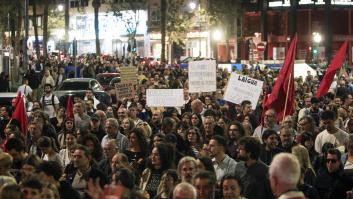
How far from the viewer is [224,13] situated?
73188mm

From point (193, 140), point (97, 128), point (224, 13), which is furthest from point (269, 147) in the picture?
point (224, 13)

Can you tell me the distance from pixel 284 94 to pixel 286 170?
1053cm

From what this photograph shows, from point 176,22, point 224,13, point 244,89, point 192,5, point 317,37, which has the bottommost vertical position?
point 244,89

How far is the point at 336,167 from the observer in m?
10.8

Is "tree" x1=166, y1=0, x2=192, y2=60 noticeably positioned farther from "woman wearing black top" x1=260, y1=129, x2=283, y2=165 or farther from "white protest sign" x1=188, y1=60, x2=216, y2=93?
"woman wearing black top" x1=260, y1=129, x2=283, y2=165

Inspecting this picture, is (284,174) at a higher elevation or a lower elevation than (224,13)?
lower

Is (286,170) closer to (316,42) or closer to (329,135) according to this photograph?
(329,135)

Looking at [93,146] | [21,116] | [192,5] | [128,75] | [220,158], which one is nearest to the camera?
[220,158]

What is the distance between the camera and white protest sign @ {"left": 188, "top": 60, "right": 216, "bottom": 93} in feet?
69.6

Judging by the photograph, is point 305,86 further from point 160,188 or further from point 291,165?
point 291,165

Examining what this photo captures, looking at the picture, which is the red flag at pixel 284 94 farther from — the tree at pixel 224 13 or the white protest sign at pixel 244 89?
the tree at pixel 224 13

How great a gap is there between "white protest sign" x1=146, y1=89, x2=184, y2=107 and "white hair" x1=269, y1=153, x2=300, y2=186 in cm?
1322

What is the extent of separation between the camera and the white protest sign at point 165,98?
20062 millimetres

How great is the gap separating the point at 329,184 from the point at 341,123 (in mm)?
5811
